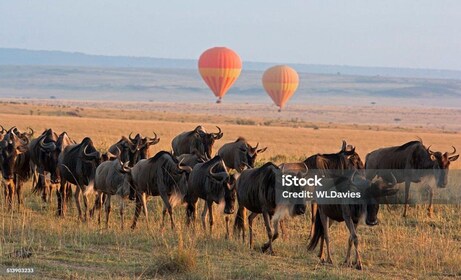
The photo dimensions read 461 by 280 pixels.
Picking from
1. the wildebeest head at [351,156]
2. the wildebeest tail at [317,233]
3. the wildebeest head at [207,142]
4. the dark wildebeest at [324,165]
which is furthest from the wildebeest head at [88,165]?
the wildebeest tail at [317,233]

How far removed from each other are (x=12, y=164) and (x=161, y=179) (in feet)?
10.7

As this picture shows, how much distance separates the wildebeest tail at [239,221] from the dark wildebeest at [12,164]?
423 centimetres

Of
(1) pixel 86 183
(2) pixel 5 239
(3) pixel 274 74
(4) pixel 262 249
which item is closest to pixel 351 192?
(4) pixel 262 249

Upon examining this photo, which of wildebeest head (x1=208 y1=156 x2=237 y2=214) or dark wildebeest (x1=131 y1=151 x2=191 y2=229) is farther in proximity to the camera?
dark wildebeest (x1=131 y1=151 x2=191 y2=229)

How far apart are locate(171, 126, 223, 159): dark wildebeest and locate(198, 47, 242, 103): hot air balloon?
57.6 meters

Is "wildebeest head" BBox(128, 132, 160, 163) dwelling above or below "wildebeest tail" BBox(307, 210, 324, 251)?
above

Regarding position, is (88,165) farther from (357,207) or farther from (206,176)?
(357,207)

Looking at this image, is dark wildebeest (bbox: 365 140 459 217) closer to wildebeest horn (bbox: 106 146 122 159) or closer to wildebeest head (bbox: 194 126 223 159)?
wildebeest head (bbox: 194 126 223 159)

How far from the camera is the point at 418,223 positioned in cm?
1575

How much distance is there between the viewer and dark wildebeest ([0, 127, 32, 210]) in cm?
1558

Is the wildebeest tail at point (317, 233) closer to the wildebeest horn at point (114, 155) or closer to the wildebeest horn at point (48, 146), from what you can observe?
the wildebeest horn at point (114, 155)

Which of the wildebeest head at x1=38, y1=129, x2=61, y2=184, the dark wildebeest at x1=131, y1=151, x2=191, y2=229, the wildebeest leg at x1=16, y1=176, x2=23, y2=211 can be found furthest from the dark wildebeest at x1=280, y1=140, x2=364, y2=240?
the wildebeest leg at x1=16, y1=176, x2=23, y2=211

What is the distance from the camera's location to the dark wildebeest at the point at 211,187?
12719 millimetres

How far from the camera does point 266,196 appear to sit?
12.1m
